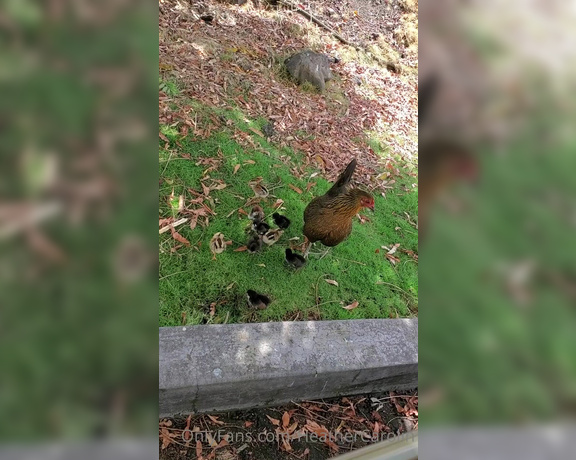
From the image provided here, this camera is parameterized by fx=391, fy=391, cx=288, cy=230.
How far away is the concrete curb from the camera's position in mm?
2432

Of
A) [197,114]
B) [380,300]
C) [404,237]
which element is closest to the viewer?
[380,300]

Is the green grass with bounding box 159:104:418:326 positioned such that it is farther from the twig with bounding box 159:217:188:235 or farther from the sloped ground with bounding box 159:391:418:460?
the sloped ground with bounding box 159:391:418:460

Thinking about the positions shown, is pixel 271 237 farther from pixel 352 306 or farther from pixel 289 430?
pixel 289 430

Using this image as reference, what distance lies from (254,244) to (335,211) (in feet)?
2.64

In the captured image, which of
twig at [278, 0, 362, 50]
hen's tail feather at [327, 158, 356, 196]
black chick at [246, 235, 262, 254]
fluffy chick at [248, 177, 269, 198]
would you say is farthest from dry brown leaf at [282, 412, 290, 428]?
twig at [278, 0, 362, 50]

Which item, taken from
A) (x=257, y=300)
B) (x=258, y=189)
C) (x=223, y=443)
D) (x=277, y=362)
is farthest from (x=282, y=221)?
(x=223, y=443)

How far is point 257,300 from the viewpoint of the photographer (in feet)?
10.6
